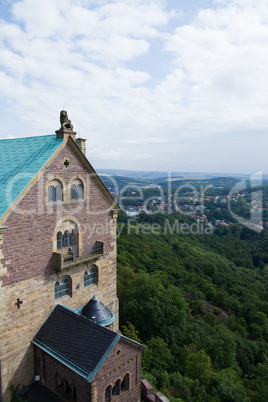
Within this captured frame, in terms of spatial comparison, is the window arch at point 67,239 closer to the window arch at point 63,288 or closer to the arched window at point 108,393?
the window arch at point 63,288

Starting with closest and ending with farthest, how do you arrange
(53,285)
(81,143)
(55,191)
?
(55,191), (53,285), (81,143)

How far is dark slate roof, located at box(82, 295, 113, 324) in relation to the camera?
20125 mm

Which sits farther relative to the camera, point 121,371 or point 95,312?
point 95,312

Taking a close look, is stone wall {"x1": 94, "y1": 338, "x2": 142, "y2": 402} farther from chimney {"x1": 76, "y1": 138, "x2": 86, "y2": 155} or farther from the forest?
chimney {"x1": 76, "y1": 138, "x2": 86, "y2": 155}

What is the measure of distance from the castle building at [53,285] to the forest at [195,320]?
7.08m

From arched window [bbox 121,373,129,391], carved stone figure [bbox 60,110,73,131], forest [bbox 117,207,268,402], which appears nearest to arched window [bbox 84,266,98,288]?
arched window [bbox 121,373,129,391]

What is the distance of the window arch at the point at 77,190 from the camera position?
811 inches

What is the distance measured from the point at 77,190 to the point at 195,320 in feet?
124

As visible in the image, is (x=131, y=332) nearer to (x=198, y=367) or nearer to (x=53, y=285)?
(x=198, y=367)

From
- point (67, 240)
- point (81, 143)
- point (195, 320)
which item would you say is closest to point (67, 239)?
point (67, 240)

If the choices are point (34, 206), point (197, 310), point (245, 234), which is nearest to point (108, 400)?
point (34, 206)

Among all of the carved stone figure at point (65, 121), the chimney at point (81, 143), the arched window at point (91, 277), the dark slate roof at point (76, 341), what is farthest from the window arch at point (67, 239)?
the carved stone figure at point (65, 121)

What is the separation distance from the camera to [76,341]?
16.8 m

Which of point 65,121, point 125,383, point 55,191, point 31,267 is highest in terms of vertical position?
point 65,121
